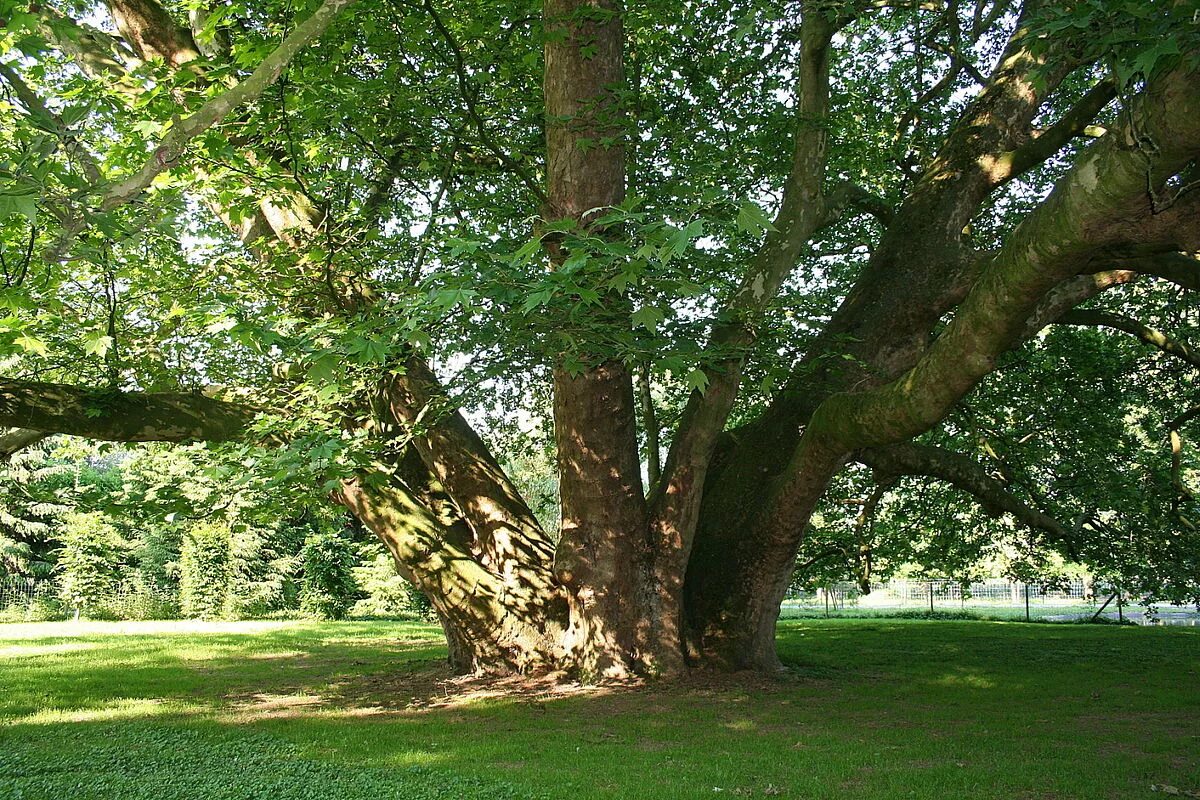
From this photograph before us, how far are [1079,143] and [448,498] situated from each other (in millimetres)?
8457

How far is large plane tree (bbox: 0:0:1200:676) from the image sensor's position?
6035mm

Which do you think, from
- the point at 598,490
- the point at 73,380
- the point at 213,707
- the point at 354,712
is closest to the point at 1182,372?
the point at 598,490

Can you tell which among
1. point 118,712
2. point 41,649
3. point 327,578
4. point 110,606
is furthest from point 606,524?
point 110,606

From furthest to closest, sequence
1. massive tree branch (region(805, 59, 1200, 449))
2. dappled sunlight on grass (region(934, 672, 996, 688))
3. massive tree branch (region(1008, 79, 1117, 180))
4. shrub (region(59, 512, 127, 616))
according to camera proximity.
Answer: shrub (region(59, 512, 127, 616)) < dappled sunlight on grass (region(934, 672, 996, 688)) < massive tree branch (region(1008, 79, 1117, 180)) < massive tree branch (region(805, 59, 1200, 449))

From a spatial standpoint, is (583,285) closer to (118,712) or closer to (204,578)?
(118,712)

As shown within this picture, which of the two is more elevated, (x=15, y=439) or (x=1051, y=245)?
(x=1051, y=245)

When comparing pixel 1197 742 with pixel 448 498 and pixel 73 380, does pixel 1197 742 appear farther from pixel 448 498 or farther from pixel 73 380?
pixel 73 380

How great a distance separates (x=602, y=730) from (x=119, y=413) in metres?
5.05

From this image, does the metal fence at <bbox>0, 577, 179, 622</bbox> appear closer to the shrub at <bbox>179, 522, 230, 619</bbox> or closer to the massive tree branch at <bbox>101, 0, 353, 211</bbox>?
the shrub at <bbox>179, 522, 230, 619</bbox>

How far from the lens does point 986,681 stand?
32.1 ft

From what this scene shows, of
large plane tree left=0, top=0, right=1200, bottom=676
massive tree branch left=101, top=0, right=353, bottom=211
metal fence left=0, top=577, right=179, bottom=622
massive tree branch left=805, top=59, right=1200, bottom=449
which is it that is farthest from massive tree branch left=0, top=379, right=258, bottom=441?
metal fence left=0, top=577, right=179, bottom=622

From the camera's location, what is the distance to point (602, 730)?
679 centimetres

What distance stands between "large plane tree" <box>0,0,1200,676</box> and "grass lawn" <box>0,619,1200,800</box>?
1.39 m

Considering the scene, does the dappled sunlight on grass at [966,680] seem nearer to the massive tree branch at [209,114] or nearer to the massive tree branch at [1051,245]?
the massive tree branch at [1051,245]
